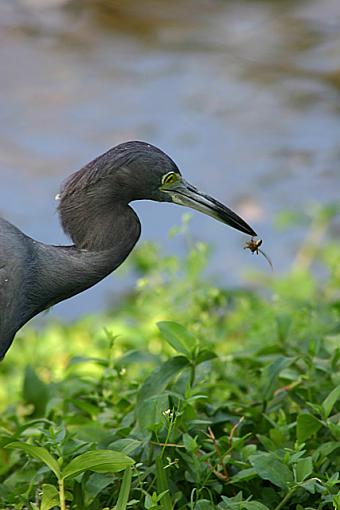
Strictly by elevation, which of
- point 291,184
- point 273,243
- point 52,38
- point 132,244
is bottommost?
point 132,244

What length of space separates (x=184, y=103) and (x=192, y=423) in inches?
238

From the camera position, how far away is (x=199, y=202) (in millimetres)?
3721

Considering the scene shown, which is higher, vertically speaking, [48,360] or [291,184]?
[291,184]

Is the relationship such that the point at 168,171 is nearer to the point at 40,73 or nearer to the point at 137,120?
the point at 137,120

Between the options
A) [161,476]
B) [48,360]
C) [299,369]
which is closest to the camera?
[161,476]

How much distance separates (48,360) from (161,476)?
2.74 metres

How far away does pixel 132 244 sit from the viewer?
376cm

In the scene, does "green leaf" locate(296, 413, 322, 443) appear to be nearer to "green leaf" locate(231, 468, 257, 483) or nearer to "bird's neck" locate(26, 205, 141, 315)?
"green leaf" locate(231, 468, 257, 483)

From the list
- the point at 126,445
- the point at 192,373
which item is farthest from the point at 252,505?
the point at 192,373

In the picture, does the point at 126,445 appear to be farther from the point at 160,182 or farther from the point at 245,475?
the point at 160,182

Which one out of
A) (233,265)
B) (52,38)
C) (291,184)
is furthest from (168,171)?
(52,38)

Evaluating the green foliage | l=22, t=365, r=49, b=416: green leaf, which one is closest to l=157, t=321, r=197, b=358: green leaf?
the green foliage

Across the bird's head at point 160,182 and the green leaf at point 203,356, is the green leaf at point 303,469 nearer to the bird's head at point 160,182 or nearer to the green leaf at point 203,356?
the green leaf at point 203,356

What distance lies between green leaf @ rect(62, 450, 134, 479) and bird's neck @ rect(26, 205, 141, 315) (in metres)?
0.70
